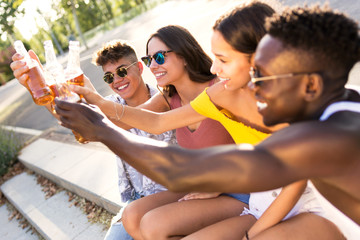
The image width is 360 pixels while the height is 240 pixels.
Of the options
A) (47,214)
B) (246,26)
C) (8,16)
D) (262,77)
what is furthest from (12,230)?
(8,16)

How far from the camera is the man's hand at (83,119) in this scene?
1.50m

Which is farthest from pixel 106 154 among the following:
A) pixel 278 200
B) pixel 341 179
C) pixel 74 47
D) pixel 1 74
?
pixel 1 74

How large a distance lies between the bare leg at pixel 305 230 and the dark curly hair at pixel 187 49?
1.57 metres

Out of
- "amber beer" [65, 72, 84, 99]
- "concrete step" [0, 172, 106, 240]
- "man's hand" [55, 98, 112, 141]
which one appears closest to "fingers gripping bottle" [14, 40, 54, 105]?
"amber beer" [65, 72, 84, 99]

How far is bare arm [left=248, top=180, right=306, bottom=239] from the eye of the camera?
177cm

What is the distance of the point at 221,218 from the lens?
7.57ft

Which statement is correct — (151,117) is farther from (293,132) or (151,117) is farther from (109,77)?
(293,132)

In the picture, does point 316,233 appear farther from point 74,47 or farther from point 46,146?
point 46,146

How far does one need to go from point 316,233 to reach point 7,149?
7624 millimetres

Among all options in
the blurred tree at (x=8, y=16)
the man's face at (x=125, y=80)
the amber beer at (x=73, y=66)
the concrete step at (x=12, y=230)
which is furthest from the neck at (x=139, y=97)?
the blurred tree at (x=8, y=16)

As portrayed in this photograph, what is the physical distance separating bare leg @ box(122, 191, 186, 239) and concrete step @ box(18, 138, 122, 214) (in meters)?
1.19

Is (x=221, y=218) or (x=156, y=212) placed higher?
(x=156, y=212)

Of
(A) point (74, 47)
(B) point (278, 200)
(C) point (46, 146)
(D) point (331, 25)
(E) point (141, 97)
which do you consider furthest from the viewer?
(C) point (46, 146)

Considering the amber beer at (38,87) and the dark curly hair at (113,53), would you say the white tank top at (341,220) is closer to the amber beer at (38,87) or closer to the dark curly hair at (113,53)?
the amber beer at (38,87)
